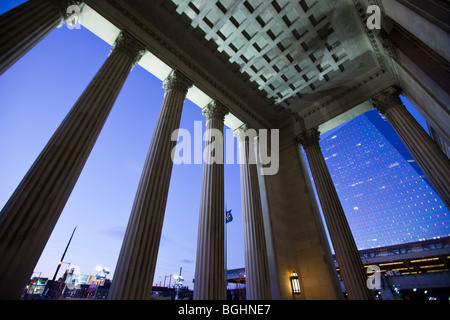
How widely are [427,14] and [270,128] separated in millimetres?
13994

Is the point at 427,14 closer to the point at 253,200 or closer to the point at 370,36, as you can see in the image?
the point at 370,36

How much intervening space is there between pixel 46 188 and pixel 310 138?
18.2 meters

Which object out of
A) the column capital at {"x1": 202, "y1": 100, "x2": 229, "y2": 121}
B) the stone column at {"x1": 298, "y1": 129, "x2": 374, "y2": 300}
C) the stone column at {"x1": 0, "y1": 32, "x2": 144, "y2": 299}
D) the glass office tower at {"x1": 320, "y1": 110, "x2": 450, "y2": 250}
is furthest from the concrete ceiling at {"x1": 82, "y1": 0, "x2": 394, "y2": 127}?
the glass office tower at {"x1": 320, "y1": 110, "x2": 450, "y2": 250}

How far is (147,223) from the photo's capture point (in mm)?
8156

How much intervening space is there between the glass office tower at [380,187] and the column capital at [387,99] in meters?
67.2

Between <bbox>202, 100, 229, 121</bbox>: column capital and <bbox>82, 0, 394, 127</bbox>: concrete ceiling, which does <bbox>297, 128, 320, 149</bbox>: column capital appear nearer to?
<bbox>82, 0, 394, 127</bbox>: concrete ceiling

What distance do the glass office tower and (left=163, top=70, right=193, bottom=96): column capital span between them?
250 ft

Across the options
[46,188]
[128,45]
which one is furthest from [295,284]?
[128,45]

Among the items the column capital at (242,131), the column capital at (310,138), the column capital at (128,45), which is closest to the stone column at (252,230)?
the column capital at (242,131)

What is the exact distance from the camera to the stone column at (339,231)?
11.9 meters

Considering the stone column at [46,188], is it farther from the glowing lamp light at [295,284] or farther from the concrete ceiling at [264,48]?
the glowing lamp light at [295,284]

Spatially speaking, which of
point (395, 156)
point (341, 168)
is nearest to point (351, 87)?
point (395, 156)

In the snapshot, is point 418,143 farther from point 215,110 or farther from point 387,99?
point 215,110

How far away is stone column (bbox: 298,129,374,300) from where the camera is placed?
39.1 ft
